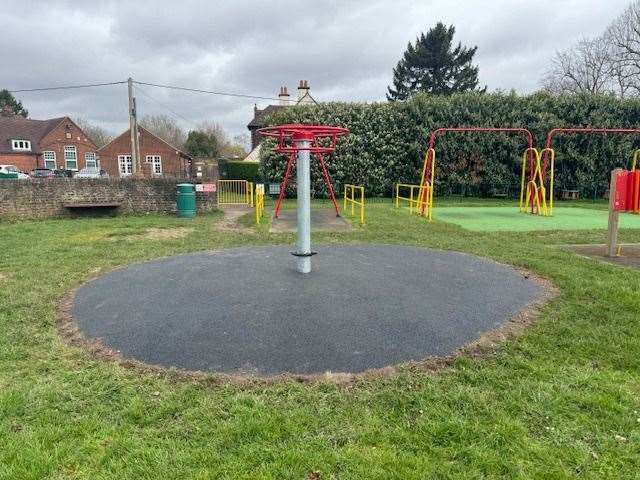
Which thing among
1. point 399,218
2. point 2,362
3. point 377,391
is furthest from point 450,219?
point 2,362

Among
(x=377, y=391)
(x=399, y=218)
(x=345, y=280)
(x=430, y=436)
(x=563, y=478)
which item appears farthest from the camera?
(x=399, y=218)

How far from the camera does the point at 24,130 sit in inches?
2125

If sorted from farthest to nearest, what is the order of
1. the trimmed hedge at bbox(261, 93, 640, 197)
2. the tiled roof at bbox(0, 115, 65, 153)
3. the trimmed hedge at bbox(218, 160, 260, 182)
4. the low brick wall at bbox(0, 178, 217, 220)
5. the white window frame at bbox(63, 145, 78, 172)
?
the white window frame at bbox(63, 145, 78, 172)
the tiled roof at bbox(0, 115, 65, 153)
the trimmed hedge at bbox(218, 160, 260, 182)
the trimmed hedge at bbox(261, 93, 640, 197)
the low brick wall at bbox(0, 178, 217, 220)

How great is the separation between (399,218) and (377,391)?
34.0ft

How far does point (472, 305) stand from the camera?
15.9 ft

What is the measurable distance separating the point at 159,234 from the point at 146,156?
1626 inches

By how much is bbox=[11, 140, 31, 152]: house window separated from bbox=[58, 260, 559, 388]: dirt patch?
193ft

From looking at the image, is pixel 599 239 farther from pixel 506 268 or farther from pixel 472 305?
pixel 472 305

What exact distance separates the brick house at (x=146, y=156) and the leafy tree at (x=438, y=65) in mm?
24727

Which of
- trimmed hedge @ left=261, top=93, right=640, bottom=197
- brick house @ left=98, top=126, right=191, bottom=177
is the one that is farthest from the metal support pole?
brick house @ left=98, top=126, right=191, bottom=177

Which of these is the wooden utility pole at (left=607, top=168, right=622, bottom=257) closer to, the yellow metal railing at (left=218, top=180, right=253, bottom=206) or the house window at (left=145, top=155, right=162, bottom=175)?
the yellow metal railing at (left=218, top=180, right=253, bottom=206)

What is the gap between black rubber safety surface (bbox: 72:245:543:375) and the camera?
3730mm

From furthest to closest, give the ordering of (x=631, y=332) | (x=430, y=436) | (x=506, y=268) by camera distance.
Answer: (x=506, y=268)
(x=631, y=332)
(x=430, y=436)

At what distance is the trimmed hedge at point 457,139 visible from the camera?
20.4 m
